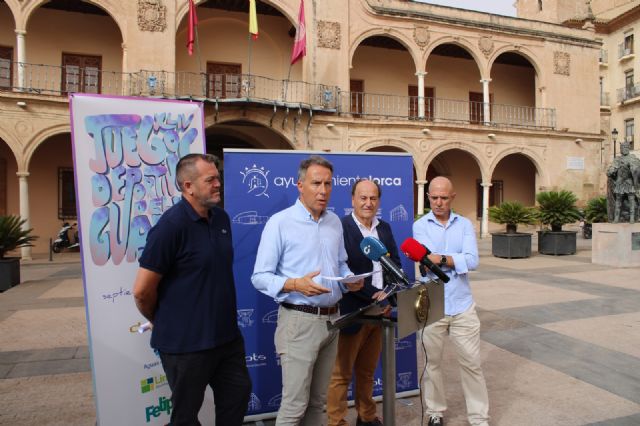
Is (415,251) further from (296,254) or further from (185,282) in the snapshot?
(185,282)

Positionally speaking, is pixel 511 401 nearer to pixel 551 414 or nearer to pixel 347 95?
pixel 551 414

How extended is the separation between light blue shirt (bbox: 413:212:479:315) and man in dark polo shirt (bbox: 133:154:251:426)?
150 cm

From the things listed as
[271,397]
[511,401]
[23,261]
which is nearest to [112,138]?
[271,397]

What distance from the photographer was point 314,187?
95.3 inches

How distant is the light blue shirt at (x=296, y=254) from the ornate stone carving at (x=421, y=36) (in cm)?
1775

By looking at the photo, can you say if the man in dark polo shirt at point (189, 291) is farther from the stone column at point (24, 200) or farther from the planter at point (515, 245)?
the stone column at point (24, 200)

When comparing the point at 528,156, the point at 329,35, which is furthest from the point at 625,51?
the point at 329,35

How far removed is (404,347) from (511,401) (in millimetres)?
911

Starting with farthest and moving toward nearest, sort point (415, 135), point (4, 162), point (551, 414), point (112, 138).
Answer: point (415, 135) < point (4, 162) < point (551, 414) < point (112, 138)

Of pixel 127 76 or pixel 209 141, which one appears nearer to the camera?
pixel 127 76

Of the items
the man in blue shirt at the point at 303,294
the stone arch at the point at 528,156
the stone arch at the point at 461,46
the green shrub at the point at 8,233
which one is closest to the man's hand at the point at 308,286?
the man in blue shirt at the point at 303,294

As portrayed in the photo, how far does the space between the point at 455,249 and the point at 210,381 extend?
1809 millimetres

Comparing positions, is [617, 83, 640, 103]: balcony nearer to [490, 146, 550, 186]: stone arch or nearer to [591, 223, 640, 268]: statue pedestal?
[490, 146, 550, 186]: stone arch

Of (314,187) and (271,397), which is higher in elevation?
(314,187)
